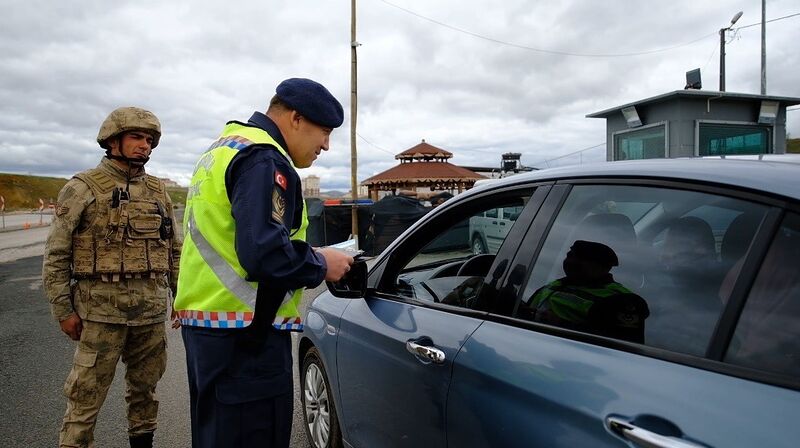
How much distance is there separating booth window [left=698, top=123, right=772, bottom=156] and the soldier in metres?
Answer: 8.54

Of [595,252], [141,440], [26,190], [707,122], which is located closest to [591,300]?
[595,252]

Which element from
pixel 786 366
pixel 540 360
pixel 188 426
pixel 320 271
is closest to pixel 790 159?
pixel 786 366

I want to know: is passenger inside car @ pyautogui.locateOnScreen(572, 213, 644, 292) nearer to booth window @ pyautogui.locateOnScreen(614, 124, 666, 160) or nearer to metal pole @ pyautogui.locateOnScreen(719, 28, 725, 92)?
booth window @ pyautogui.locateOnScreen(614, 124, 666, 160)

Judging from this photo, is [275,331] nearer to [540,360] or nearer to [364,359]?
[364,359]

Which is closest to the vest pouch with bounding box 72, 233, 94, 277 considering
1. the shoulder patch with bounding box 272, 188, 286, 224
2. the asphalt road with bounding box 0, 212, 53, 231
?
the shoulder patch with bounding box 272, 188, 286, 224

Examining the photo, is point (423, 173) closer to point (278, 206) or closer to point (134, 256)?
point (134, 256)

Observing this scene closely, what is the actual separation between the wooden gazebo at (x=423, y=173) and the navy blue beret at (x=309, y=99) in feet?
62.2

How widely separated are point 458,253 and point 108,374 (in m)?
1.98

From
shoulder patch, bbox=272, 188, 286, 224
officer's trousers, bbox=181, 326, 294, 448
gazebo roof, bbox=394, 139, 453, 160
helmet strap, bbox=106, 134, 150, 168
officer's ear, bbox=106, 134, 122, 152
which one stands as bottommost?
officer's trousers, bbox=181, 326, 294, 448

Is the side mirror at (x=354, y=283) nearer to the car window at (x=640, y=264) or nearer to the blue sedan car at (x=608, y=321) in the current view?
the blue sedan car at (x=608, y=321)

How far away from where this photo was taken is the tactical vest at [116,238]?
279 centimetres

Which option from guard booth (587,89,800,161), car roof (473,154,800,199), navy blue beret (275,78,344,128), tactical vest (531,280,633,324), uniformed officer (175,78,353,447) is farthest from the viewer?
guard booth (587,89,800,161)

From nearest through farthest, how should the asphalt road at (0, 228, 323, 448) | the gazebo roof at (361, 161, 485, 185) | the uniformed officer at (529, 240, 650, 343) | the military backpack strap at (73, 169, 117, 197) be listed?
the uniformed officer at (529, 240, 650, 343)
the military backpack strap at (73, 169, 117, 197)
the asphalt road at (0, 228, 323, 448)
the gazebo roof at (361, 161, 485, 185)

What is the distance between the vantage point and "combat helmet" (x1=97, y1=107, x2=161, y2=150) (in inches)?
110
